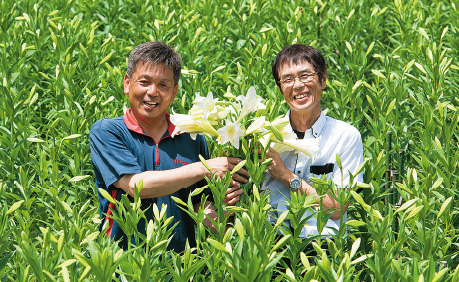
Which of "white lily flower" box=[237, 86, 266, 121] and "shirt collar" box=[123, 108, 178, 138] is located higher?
"white lily flower" box=[237, 86, 266, 121]

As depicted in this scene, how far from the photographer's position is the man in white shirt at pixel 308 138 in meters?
2.65

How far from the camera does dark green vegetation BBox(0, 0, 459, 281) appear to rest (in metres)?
2.07

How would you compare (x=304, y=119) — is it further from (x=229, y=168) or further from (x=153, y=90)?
(x=153, y=90)

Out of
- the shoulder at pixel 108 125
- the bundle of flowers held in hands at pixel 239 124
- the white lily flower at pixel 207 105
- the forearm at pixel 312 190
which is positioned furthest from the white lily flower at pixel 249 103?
the shoulder at pixel 108 125

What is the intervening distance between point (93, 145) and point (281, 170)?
84 centimetres

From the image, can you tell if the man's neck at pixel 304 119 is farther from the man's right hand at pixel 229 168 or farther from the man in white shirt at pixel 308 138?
the man's right hand at pixel 229 168

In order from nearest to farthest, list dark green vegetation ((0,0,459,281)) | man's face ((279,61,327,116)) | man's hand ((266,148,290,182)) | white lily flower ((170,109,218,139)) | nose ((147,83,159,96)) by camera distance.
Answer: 1. dark green vegetation ((0,0,459,281))
2. white lily flower ((170,109,218,139))
3. man's hand ((266,148,290,182))
4. nose ((147,83,159,96))
5. man's face ((279,61,327,116))

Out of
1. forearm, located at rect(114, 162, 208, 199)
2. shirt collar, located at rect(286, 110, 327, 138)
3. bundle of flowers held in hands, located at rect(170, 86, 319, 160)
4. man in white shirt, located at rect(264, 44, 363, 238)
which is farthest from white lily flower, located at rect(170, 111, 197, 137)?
shirt collar, located at rect(286, 110, 327, 138)

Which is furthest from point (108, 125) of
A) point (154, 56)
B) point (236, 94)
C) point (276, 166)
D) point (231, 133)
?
point (236, 94)

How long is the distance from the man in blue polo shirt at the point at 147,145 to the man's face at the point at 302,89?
1.54 feet

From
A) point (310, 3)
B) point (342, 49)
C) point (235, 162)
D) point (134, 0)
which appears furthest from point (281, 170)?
point (134, 0)

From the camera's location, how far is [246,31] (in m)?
5.19

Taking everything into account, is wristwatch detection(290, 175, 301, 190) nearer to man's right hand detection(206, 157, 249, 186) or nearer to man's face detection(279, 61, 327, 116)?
man's right hand detection(206, 157, 249, 186)

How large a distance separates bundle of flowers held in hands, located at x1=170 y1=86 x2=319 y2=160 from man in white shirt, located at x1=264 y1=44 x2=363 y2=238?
0.40 feet
